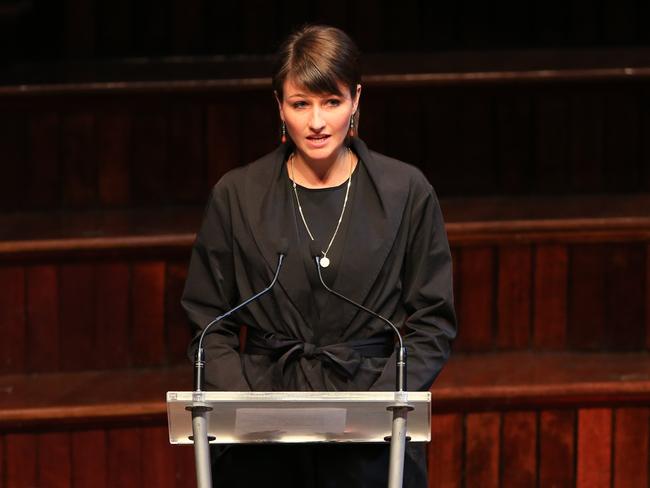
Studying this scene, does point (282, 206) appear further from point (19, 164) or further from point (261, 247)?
point (19, 164)

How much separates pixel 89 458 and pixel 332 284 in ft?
2.60

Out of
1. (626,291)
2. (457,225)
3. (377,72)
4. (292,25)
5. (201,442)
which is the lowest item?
(201,442)

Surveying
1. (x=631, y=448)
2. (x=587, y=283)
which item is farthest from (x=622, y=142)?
(x=631, y=448)

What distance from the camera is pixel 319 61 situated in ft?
4.21

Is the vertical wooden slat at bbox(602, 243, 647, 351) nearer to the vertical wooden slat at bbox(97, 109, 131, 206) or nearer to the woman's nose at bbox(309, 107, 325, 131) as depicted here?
the vertical wooden slat at bbox(97, 109, 131, 206)

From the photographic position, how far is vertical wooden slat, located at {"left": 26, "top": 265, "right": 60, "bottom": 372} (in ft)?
6.93

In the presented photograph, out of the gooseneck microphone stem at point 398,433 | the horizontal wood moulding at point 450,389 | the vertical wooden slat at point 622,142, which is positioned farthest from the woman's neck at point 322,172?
the vertical wooden slat at point 622,142

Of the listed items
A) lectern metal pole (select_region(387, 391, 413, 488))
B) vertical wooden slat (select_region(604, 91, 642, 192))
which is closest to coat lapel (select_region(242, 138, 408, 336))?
lectern metal pole (select_region(387, 391, 413, 488))

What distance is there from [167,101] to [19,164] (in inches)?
10.9

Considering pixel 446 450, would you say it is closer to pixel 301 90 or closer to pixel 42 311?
pixel 42 311

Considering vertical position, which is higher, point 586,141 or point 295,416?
point 586,141

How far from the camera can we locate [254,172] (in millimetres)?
1396

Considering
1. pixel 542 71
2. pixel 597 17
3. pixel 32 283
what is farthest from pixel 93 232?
pixel 597 17

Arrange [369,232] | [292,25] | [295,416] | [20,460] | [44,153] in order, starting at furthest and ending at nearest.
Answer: [292,25]
[44,153]
[20,460]
[369,232]
[295,416]
